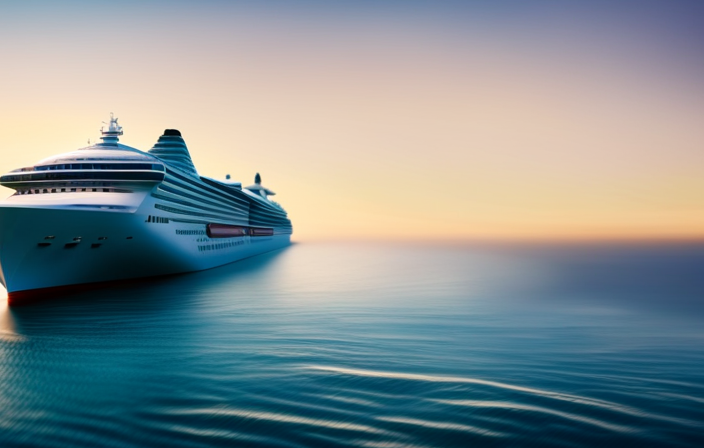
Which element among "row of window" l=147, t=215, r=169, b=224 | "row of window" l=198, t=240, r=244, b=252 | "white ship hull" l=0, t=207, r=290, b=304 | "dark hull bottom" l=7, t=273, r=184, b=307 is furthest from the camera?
"row of window" l=198, t=240, r=244, b=252

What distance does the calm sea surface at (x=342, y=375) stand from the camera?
10016 millimetres

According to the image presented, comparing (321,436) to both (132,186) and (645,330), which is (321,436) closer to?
(645,330)

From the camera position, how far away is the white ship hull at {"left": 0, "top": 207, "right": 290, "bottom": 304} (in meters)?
28.5

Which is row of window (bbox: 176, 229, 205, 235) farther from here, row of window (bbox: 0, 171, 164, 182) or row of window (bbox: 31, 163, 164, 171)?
row of window (bbox: 31, 163, 164, 171)

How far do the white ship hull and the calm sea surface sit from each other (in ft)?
10.8

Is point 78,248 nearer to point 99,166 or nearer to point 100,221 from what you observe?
point 100,221

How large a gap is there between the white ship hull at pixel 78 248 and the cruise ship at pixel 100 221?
0.19 feet

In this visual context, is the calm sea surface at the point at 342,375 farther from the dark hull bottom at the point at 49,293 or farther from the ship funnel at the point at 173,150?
the ship funnel at the point at 173,150

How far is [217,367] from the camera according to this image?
15.4 metres

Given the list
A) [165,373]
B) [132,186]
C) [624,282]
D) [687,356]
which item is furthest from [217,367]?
[624,282]

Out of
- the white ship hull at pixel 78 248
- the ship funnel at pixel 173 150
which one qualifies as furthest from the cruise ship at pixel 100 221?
the ship funnel at pixel 173 150

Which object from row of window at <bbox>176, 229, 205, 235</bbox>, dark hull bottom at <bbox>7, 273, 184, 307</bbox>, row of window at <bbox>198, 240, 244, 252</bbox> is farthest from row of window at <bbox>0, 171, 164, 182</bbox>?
row of window at <bbox>198, 240, 244, 252</bbox>

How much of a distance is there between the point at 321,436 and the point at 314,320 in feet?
52.6

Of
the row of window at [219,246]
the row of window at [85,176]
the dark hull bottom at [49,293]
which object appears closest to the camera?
the dark hull bottom at [49,293]
